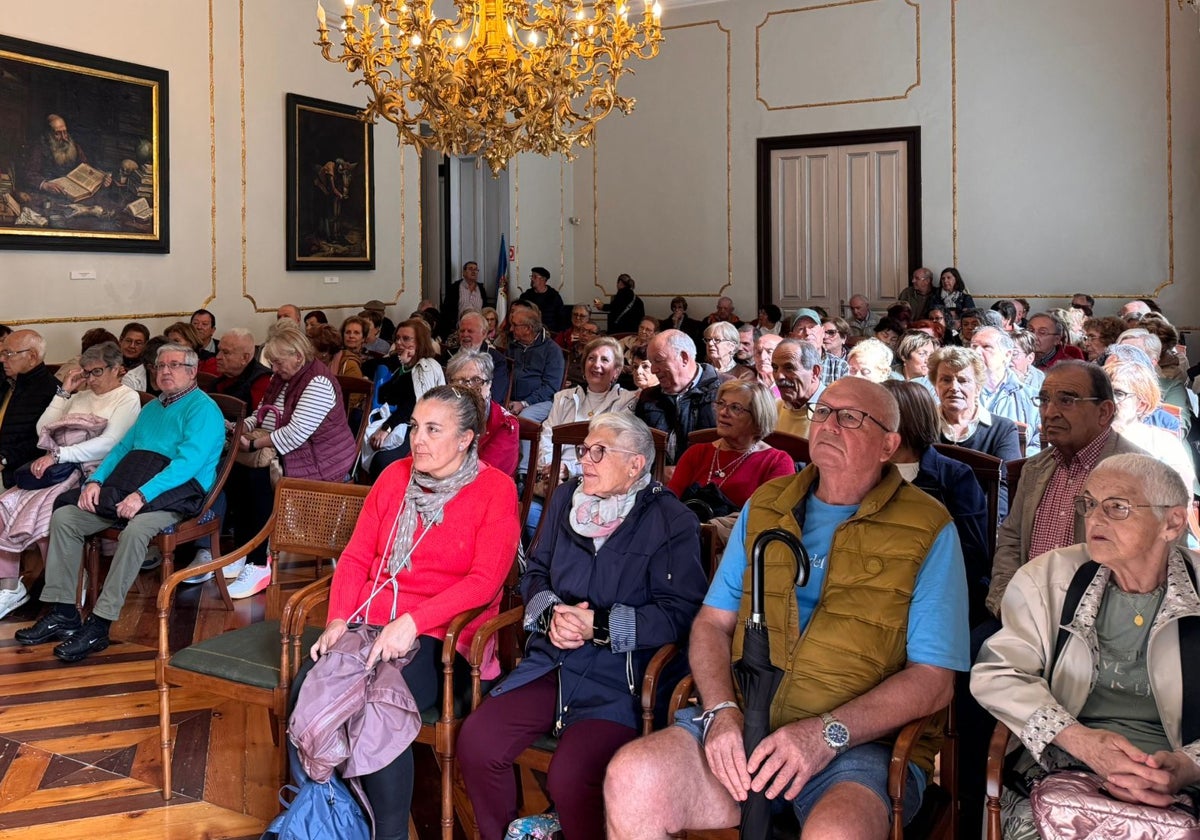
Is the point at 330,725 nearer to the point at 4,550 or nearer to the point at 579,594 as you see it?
the point at 579,594

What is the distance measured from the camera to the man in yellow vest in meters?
2.06

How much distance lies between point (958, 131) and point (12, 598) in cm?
962

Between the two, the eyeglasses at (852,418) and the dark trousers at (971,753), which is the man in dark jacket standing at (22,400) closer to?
the eyeglasses at (852,418)

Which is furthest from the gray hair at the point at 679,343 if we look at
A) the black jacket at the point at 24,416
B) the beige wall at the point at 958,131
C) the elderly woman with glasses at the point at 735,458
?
the beige wall at the point at 958,131

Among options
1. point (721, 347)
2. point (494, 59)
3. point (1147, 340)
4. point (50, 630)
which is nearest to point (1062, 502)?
point (721, 347)

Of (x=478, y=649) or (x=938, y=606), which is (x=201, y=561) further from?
(x=938, y=606)

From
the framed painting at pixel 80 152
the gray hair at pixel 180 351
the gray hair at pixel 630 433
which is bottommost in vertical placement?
the gray hair at pixel 630 433

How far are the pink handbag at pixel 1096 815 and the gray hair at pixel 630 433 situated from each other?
1.16 m

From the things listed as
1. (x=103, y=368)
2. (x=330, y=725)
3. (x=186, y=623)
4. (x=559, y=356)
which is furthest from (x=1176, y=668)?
(x=559, y=356)

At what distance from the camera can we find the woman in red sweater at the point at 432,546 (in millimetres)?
2738

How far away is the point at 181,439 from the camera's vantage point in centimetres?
440

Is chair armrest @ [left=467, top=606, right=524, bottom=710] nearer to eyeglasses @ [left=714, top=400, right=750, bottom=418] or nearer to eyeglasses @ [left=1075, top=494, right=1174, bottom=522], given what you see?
eyeglasses @ [left=714, top=400, right=750, bottom=418]

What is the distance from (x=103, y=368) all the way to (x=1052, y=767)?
420 centimetres

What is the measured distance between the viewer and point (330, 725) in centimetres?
246
